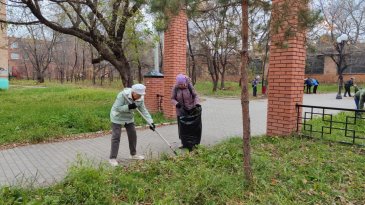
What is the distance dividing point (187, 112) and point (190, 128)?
35cm

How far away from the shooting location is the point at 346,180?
427 cm

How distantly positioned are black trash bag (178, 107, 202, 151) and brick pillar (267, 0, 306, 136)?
165 centimetres

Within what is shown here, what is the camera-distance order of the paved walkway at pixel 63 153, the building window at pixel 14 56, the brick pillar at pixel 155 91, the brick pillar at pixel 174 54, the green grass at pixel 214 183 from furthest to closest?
the building window at pixel 14 56 → the brick pillar at pixel 155 91 → the brick pillar at pixel 174 54 → the paved walkway at pixel 63 153 → the green grass at pixel 214 183

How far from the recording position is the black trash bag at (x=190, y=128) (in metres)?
6.32

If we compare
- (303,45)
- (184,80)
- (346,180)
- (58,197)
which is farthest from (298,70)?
(58,197)

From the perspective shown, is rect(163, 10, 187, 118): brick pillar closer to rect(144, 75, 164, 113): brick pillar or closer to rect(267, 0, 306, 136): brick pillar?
rect(144, 75, 164, 113): brick pillar

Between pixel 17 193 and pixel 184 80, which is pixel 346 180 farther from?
pixel 17 193

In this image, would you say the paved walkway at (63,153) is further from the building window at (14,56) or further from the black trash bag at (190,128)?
the building window at (14,56)

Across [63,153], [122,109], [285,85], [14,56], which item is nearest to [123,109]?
[122,109]

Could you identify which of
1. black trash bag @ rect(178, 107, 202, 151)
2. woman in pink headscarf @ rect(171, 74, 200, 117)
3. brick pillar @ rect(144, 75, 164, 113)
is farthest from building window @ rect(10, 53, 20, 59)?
black trash bag @ rect(178, 107, 202, 151)

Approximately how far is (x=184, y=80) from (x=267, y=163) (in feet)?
8.14

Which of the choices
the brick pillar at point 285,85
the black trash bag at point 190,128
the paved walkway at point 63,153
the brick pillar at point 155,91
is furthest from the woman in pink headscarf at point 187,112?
the brick pillar at point 155,91

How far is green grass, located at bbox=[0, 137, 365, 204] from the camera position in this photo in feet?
12.1

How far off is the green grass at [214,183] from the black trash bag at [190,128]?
106 centimetres
